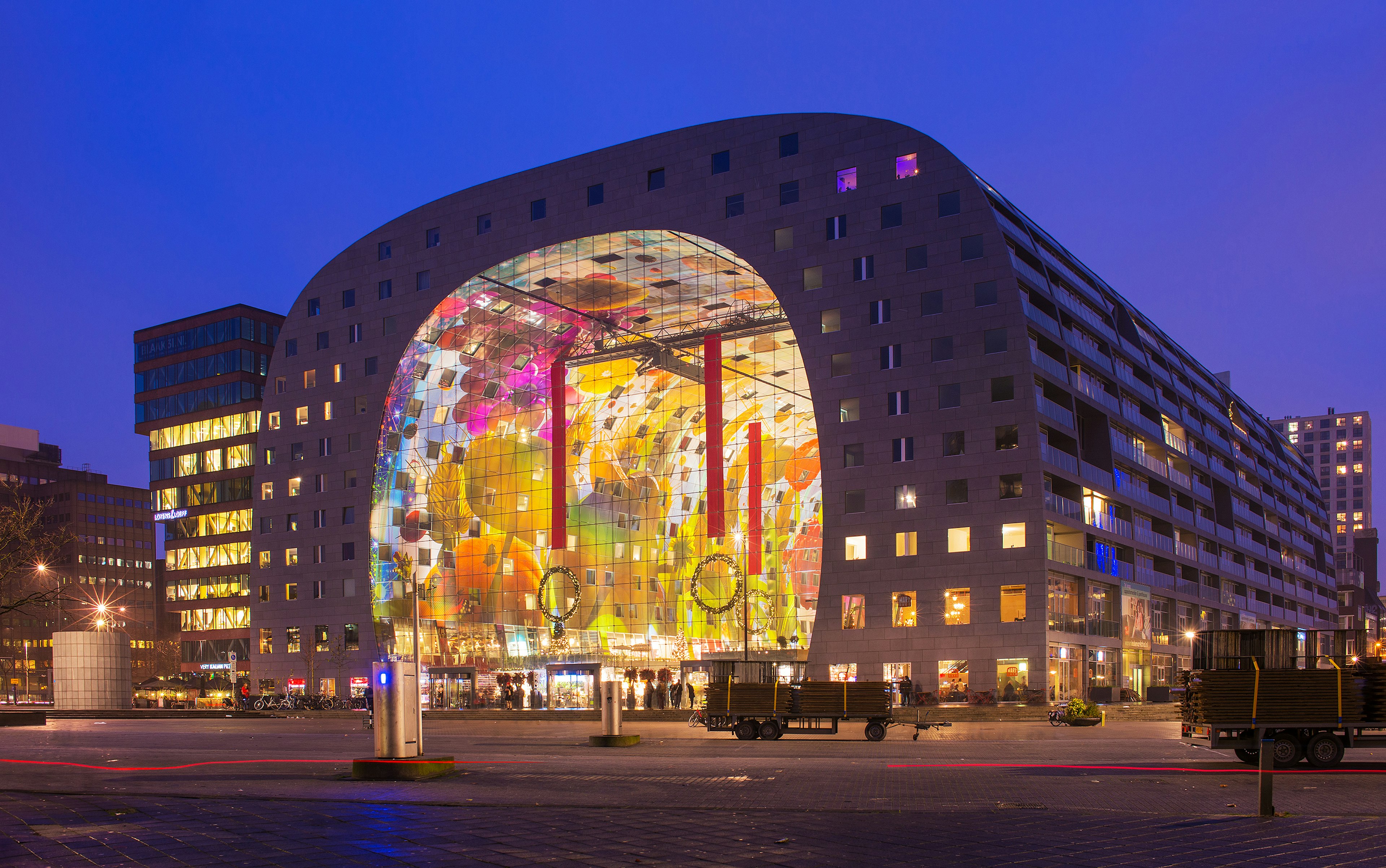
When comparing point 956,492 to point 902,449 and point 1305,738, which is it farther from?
point 1305,738

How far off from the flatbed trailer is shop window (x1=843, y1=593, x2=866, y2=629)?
40.8 metres

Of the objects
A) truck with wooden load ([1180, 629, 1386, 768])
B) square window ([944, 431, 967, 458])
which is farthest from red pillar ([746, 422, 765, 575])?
truck with wooden load ([1180, 629, 1386, 768])

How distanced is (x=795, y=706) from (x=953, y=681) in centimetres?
2661

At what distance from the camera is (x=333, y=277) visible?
291 ft

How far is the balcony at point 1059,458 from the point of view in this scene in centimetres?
6309

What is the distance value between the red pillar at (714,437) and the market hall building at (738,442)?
220mm

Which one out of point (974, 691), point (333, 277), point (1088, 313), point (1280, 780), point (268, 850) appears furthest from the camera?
point (333, 277)

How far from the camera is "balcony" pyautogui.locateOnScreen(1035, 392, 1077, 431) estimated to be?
208ft

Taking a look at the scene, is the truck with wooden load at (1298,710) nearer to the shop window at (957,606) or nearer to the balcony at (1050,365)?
the shop window at (957,606)

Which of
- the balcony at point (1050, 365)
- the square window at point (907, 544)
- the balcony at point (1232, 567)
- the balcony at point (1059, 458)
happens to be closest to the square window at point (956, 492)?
the square window at point (907, 544)

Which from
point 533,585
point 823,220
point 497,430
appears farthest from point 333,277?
point 823,220

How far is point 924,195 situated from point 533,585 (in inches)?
1460

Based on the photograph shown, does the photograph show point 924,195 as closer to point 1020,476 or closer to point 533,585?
point 1020,476

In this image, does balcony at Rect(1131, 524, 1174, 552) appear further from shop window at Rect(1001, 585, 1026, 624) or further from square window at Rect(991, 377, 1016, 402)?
square window at Rect(991, 377, 1016, 402)
